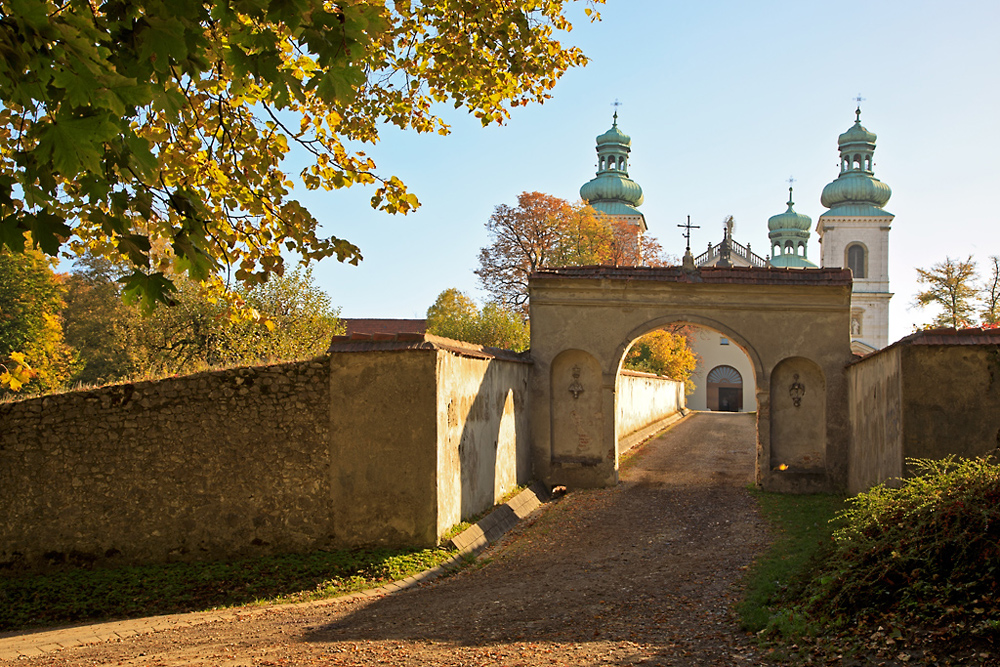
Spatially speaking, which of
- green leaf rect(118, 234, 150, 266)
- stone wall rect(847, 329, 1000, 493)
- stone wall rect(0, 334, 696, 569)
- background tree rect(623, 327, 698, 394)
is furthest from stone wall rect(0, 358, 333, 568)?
Result: background tree rect(623, 327, 698, 394)

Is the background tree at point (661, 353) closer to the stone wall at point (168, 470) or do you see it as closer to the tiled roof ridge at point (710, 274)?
the tiled roof ridge at point (710, 274)

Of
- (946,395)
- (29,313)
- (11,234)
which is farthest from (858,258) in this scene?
(11,234)

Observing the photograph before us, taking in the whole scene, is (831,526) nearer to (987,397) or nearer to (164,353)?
(987,397)

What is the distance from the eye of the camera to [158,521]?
991cm

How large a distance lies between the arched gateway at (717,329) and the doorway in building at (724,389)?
41.5 m

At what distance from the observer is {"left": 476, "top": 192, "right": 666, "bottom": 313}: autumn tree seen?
3597 cm

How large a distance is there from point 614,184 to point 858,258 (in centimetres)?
2192

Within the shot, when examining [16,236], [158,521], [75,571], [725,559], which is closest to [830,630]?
[725,559]

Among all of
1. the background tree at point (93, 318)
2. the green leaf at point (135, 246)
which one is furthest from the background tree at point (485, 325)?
the green leaf at point (135, 246)

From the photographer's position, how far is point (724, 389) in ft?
188

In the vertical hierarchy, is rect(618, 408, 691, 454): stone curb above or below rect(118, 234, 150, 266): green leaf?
below

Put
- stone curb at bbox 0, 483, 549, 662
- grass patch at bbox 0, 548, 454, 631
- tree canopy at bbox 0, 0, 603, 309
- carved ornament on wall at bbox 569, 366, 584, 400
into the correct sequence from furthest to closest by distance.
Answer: carved ornament on wall at bbox 569, 366, 584, 400 < grass patch at bbox 0, 548, 454, 631 < stone curb at bbox 0, 483, 549, 662 < tree canopy at bbox 0, 0, 603, 309

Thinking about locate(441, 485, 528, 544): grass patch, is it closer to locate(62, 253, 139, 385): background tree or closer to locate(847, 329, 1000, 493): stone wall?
locate(847, 329, 1000, 493): stone wall

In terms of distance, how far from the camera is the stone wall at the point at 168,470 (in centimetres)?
989
